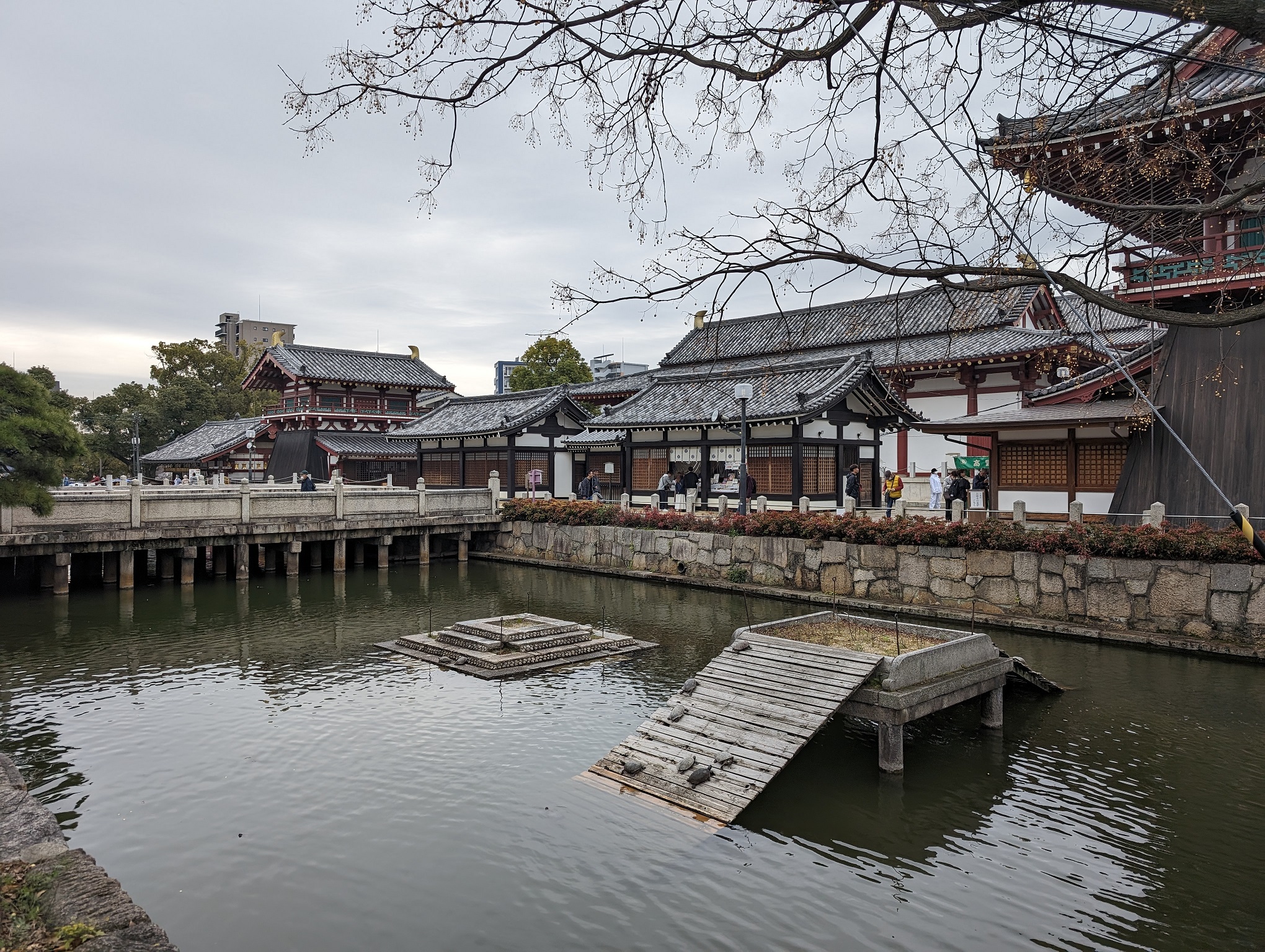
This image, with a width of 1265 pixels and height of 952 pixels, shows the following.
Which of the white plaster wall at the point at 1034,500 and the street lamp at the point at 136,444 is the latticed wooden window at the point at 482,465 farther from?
the white plaster wall at the point at 1034,500

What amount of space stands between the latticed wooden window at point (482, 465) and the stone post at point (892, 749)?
2829 centimetres

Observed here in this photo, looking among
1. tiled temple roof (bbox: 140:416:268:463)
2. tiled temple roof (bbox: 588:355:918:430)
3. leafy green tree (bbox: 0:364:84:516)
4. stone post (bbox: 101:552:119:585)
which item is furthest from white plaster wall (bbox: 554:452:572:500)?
leafy green tree (bbox: 0:364:84:516)

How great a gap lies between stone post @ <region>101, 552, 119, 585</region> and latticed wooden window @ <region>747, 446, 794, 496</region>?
19113 mm

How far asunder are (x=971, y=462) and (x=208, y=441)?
1817 inches

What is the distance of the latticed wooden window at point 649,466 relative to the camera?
1235 inches

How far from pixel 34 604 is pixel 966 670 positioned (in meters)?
20.9

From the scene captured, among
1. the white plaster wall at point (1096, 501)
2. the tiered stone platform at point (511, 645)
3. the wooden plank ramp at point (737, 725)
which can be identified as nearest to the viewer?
the wooden plank ramp at point (737, 725)

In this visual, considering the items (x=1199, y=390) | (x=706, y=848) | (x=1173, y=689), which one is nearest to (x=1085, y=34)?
(x=706, y=848)

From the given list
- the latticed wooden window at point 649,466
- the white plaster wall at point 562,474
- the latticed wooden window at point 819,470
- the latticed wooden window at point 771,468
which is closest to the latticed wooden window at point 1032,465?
the latticed wooden window at point 819,470

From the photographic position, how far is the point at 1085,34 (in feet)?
15.3

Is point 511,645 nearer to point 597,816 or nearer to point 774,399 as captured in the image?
point 597,816

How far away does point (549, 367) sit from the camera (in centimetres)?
5328

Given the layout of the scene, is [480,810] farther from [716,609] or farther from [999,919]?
[716,609]

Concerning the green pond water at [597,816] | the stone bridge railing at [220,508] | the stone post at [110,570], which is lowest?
the green pond water at [597,816]
